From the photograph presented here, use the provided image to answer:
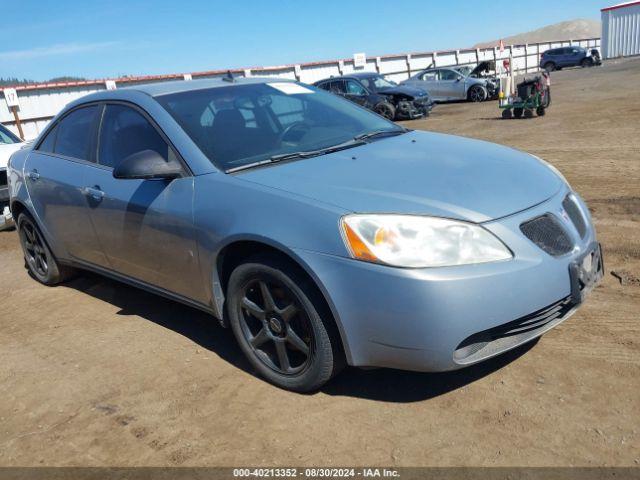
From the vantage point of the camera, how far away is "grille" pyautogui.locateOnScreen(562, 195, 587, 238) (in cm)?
306

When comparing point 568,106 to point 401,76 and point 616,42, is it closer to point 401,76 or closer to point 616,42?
point 401,76

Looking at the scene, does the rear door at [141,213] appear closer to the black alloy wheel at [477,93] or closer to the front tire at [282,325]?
the front tire at [282,325]

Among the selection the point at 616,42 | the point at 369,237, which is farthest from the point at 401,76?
the point at 369,237

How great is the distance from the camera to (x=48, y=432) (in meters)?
3.04

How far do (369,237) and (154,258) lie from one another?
63.6 inches

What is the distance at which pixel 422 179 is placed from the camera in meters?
2.97

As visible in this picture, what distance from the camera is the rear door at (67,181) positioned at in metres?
4.22

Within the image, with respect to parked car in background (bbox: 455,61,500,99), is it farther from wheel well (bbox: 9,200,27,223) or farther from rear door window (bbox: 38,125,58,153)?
rear door window (bbox: 38,125,58,153)

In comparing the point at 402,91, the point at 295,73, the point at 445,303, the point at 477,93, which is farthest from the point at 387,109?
the point at 445,303

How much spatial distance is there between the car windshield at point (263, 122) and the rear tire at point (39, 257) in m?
2.17

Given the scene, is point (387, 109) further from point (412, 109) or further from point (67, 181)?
point (67, 181)

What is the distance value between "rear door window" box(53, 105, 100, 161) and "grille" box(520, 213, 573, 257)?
300 cm

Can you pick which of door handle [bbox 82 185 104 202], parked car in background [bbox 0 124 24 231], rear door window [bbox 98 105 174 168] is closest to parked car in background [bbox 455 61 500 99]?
parked car in background [bbox 0 124 24 231]

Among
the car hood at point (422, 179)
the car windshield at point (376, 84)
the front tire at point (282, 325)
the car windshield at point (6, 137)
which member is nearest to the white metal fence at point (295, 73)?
the car windshield at point (376, 84)
